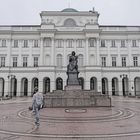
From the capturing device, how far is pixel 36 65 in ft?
164

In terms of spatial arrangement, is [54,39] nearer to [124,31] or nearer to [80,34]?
[80,34]

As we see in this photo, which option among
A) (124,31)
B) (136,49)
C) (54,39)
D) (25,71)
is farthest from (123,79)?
(25,71)

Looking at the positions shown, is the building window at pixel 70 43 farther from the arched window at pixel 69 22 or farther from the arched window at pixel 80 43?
the arched window at pixel 69 22

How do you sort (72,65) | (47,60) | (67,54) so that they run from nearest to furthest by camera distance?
(72,65) < (47,60) < (67,54)

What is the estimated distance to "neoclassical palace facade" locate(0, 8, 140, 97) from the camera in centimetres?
4856

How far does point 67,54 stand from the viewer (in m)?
49.9

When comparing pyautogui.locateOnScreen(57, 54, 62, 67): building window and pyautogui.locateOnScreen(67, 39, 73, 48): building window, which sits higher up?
pyautogui.locateOnScreen(67, 39, 73, 48): building window

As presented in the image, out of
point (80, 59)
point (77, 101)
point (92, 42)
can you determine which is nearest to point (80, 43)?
point (92, 42)

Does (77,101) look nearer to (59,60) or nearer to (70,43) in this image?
(59,60)

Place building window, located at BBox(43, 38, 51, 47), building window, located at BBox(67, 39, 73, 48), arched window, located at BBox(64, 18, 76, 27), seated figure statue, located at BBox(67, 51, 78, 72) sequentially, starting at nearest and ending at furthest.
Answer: seated figure statue, located at BBox(67, 51, 78, 72)
building window, located at BBox(43, 38, 51, 47)
building window, located at BBox(67, 39, 73, 48)
arched window, located at BBox(64, 18, 76, 27)

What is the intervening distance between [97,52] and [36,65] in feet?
50.1

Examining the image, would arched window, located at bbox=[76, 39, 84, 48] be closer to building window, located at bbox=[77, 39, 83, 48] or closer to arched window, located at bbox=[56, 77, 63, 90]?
building window, located at bbox=[77, 39, 83, 48]

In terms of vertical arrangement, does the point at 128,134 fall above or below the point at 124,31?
below

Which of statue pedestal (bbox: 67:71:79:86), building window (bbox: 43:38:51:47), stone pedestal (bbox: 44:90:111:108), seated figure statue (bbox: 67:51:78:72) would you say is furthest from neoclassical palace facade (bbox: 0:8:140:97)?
stone pedestal (bbox: 44:90:111:108)
